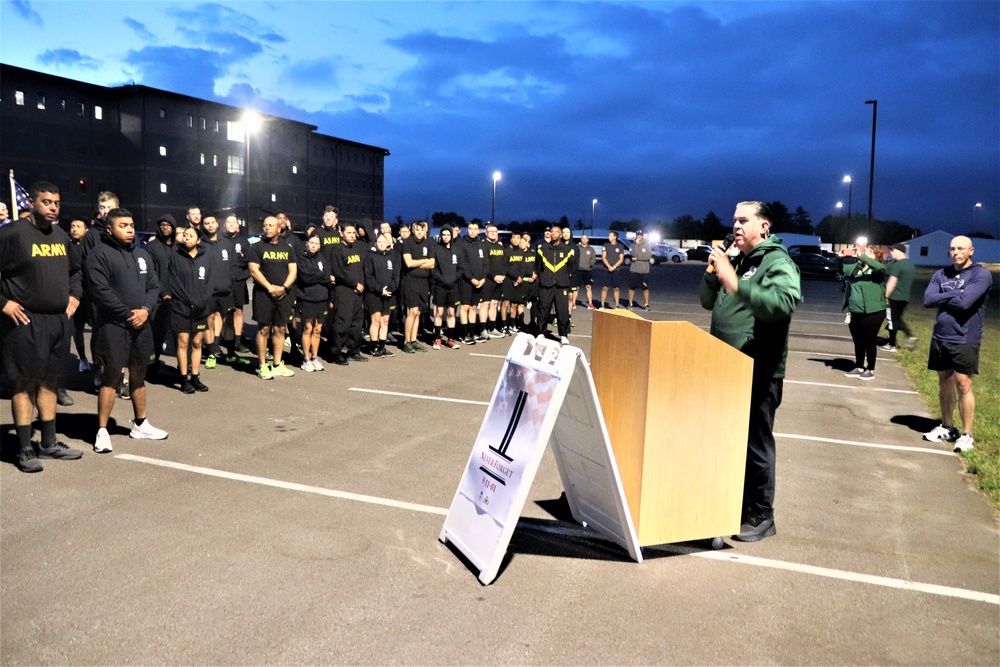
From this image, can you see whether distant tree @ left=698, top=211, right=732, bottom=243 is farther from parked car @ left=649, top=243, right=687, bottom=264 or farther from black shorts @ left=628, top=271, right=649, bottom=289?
black shorts @ left=628, top=271, right=649, bottom=289

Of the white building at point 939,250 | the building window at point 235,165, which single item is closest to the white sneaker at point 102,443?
the building window at point 235,165

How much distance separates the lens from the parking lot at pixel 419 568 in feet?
11.5

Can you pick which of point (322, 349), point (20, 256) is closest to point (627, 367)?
point (20, 256)

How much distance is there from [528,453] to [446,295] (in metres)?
9.49

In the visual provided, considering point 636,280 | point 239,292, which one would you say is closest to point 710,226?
Result: point 636,280

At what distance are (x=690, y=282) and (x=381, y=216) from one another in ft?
Result: 177

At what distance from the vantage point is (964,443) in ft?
23.1

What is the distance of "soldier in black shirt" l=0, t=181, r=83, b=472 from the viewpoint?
5852 mm

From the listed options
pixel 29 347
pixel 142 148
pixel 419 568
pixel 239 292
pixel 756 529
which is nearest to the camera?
pixel 419 568

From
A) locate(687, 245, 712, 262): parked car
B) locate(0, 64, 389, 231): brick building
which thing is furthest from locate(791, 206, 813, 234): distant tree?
locate(0, 64, 389, 231): brick building

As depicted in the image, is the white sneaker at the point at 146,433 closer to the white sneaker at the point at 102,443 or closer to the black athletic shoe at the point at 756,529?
the white sneaker at the point at 102,443

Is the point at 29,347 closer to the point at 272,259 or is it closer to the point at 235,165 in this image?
the point at 272,259

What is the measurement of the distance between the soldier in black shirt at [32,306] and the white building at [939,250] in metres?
100

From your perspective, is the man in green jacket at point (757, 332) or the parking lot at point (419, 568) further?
the man in green jacket at point (757, 332)
